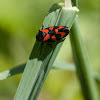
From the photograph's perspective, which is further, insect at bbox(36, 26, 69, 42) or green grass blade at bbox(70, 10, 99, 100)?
green grass blade at bbox(70, 10, 99, 100)

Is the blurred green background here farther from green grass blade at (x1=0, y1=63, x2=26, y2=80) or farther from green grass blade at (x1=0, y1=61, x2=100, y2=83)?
green grass blade at (x1=0, y1=63, x2=26, y2=80)

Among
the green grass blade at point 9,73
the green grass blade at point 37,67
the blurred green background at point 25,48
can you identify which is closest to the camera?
the green grass blade at point 37,67

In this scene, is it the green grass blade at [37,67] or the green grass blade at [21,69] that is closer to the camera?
the green grass blade at [37,67]

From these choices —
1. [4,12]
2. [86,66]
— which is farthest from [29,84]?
[4,12]

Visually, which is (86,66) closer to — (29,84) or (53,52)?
(53,52)

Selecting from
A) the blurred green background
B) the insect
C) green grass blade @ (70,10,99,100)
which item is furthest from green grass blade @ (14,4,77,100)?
the blurred green background

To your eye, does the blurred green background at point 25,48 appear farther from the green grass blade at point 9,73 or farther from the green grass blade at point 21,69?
the green grass blade at point 9,73

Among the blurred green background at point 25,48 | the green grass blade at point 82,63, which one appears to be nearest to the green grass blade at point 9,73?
the green grass blade at point 82,63

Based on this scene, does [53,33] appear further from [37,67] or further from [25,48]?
[25,48]
